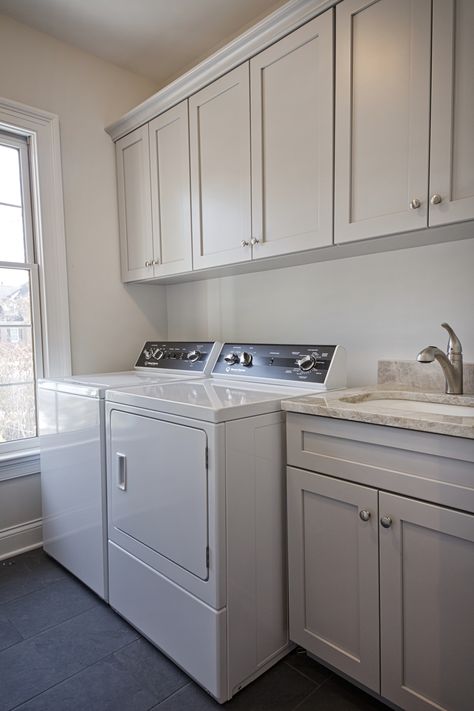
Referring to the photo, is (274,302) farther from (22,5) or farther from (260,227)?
(22,5)

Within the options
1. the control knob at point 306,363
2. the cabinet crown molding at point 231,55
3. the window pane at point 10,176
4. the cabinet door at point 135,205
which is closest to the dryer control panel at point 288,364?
the control knob at point 306,363

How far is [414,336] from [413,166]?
0.65 m

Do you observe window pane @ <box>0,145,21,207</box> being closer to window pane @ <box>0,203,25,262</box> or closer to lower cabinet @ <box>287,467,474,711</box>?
window pane @ <box>0,203,25,262</box>

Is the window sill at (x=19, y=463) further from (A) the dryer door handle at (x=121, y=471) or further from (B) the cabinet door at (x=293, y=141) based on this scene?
(B) the cabinet door at (x=293, y=141)

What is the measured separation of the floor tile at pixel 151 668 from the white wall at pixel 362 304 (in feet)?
4.23

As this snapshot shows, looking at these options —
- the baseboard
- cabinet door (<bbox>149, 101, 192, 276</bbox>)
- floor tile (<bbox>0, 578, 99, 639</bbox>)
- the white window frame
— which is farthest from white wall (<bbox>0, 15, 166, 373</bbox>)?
floor tile (<bbox>0, 578, 99, 639</bbox>)

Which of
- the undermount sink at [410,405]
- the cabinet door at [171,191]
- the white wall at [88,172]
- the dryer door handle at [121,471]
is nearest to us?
the undermount sink at [410,405]

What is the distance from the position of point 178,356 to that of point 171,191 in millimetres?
872

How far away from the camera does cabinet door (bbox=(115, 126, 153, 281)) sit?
2.39 m

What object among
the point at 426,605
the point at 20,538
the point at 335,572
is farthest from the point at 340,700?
the point at 20,538

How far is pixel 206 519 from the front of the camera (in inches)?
51.3

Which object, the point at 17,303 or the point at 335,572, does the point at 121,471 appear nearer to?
the point at 335,572

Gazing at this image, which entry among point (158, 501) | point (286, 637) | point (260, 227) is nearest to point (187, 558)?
point (158, 501)

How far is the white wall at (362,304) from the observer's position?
1.60 m
